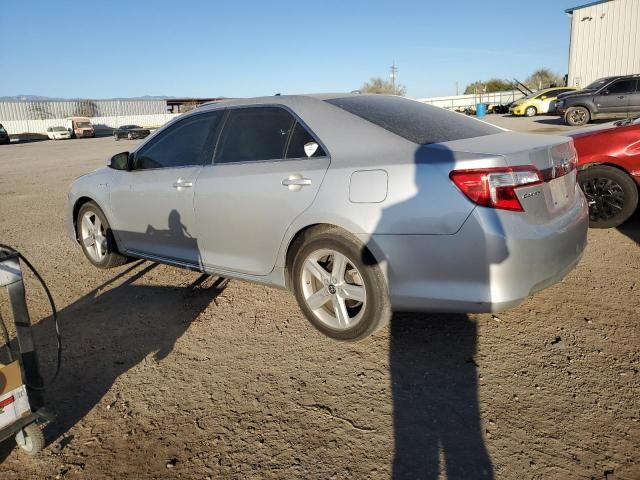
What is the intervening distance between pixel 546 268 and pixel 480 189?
648mm

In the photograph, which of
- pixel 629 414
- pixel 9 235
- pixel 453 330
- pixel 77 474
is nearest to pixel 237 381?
pixel 77 474

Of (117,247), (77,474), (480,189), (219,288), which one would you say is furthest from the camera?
(117,247)

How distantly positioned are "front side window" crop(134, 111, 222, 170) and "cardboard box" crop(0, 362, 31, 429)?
215 centimetres

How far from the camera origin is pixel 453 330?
337cm

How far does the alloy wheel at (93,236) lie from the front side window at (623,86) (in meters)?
20.1

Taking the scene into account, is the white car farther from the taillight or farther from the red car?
the taillight

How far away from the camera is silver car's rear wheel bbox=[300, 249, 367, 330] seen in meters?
3.12

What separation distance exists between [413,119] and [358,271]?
1.16m

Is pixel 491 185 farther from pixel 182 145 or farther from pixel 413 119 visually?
pixel 182 145

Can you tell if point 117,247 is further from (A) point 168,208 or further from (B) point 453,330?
(B) point 453,330

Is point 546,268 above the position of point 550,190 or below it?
below

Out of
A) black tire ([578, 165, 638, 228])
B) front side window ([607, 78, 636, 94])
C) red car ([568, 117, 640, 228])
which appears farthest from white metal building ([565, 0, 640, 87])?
black tire ([578, 165, 638, 228])

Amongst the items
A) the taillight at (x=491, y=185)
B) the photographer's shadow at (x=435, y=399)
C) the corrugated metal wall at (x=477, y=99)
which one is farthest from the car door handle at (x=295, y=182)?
the corrugated metal wall at (x=477, y=99)

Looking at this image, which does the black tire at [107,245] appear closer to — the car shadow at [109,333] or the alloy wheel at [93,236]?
the alloy wheel at [93,236]
